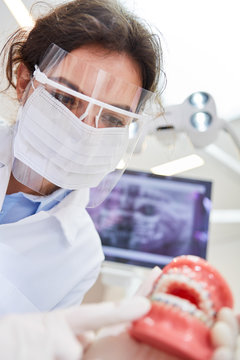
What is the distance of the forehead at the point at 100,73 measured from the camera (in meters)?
1.21

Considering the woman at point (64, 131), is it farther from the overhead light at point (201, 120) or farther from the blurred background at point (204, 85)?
the overhead light at point (201, 120)

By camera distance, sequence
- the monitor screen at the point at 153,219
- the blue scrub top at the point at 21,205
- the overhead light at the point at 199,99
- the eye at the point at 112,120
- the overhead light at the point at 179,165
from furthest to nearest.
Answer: the overhead light at the point at 179,165 → the monitor screen at the point at 153,219 → the overhead light at the point at 199,99 → the blue scrub top at the point at 21,205 → the eye at the point at 112,120

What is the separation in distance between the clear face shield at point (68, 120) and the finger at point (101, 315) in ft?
2.25

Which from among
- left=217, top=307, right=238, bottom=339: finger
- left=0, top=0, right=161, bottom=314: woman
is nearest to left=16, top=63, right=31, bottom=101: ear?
left=0, top=0, right=161, bottom=314: woman

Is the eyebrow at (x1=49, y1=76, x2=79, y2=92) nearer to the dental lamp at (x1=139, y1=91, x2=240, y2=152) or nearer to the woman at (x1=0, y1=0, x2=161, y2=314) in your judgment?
the woman at (x1=0, y1=0, x2=161, y2=314)

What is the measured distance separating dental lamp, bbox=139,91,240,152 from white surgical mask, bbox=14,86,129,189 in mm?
1359

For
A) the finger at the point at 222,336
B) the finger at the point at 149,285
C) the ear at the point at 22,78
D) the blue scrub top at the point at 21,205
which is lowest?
the blue scrub top at the point at 21,205

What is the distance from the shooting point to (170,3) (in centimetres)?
240

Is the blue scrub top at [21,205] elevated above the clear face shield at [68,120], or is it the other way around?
the clear face shield at [68,120]

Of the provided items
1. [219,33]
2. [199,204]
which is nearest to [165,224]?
[199,204]

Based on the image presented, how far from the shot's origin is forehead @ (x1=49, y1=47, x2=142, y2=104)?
3.98ft

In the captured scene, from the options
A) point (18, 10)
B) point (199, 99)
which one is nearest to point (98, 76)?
point (18, 10)

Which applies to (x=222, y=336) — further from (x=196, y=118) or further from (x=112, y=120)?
(x=196, y=118)

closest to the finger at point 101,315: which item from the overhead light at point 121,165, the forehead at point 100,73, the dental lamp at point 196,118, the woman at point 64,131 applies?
the woman at point 64,131
